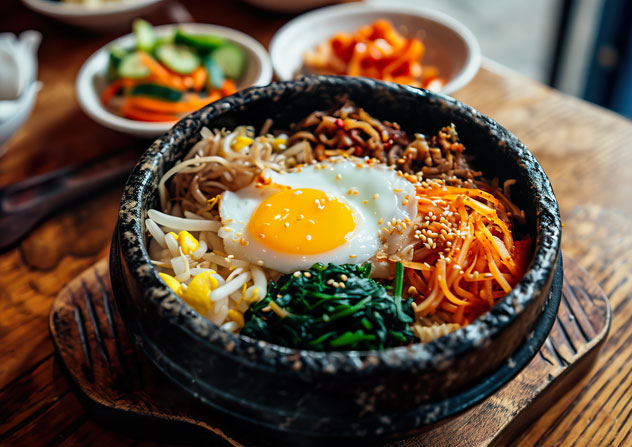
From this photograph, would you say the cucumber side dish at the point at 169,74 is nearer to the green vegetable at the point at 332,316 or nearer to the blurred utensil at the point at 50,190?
the blurred utensil at the point at 50,190

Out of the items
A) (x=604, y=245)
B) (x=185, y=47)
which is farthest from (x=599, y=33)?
(x=185, y=47)

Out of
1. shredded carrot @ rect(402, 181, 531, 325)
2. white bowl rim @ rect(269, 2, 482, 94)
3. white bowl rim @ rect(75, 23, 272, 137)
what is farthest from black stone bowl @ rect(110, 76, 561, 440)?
white bowl rim @ rect(269, 2, 482, 94)

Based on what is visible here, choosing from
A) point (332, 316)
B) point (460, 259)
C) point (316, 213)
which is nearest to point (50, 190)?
point (316, 213)

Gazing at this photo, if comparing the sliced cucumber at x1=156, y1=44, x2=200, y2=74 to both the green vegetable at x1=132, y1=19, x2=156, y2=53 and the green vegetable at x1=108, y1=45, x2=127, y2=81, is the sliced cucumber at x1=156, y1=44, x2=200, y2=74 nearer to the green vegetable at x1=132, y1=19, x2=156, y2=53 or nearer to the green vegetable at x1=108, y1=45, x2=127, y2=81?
the green vegetable at x1=132, y1=19, x2=156, y2=53

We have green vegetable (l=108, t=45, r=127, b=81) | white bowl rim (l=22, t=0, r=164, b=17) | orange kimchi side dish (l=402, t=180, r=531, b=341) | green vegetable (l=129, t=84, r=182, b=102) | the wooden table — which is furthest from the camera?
white bowl rim (l=22, t=0, r=164, b=17)

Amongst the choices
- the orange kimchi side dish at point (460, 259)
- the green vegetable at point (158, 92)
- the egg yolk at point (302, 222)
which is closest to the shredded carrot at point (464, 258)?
the orange kimchi side dish at point (460, 259)

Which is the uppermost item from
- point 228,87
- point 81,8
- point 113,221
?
point 81,8

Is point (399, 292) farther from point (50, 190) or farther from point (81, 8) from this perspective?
point (81, 8)
